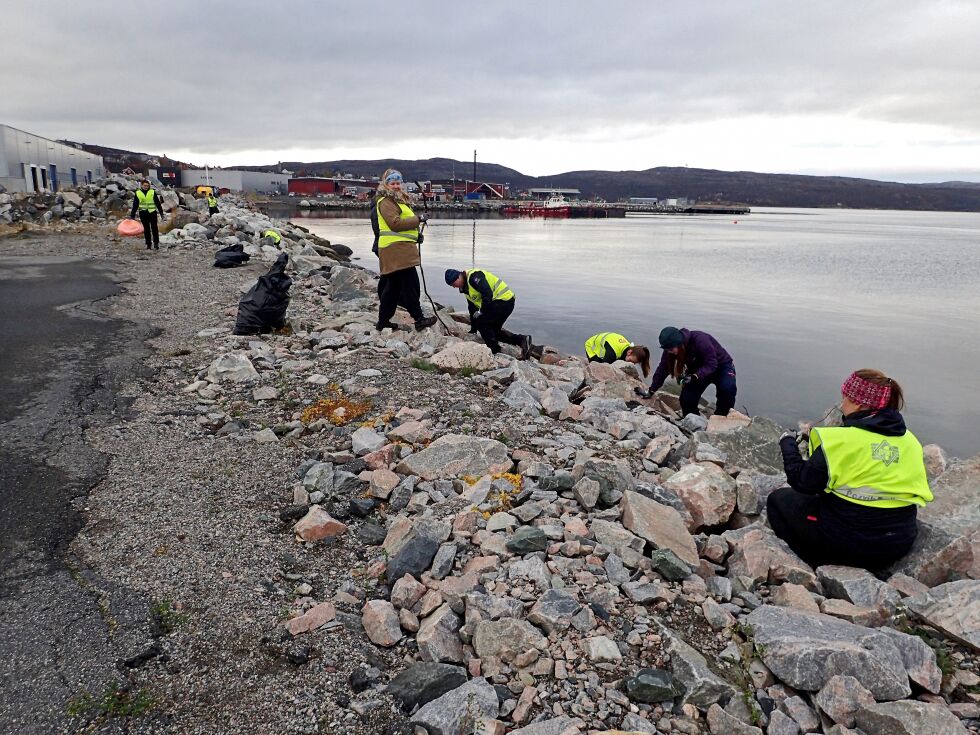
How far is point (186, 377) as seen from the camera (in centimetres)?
705

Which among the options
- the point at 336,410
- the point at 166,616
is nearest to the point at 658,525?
the point at 166,616

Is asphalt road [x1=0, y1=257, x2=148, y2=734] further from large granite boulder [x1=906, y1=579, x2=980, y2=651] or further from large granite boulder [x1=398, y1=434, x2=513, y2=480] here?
large granite boulder [x1=906, y1=579, x2=980, y2=651]

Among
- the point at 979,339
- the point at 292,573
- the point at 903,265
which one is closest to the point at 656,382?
the point at 292,573

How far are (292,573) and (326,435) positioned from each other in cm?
194

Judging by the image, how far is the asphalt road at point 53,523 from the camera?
285cm

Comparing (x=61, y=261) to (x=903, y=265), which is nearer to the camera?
(x=61, y=261)

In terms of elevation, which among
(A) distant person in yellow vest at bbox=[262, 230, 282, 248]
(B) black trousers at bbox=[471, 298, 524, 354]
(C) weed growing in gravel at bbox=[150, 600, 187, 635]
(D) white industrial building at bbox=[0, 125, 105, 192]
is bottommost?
(C) weed growing in gravel at bbox=[150, 600, 187, 635]

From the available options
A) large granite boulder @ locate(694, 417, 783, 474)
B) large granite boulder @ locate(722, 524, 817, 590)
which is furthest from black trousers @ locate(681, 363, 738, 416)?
large granite boulder @ locate(722, 524, 817, 590)

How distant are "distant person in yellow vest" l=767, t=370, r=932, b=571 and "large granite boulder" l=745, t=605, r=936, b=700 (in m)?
0.87

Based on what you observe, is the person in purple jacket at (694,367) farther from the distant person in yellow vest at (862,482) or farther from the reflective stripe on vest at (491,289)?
the distant person in yellow vest at (862,482)

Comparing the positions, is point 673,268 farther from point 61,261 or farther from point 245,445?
point 245,445

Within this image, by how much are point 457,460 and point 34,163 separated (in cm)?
4291

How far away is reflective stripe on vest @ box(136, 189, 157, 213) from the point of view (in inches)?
616

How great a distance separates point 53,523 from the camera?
4000mm
